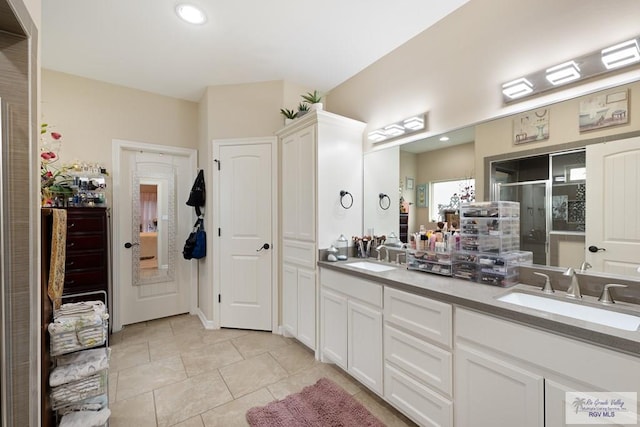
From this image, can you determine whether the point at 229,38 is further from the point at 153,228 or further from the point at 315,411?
the point at 315,411

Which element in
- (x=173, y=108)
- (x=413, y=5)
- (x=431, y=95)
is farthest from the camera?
(x=173, y=108)

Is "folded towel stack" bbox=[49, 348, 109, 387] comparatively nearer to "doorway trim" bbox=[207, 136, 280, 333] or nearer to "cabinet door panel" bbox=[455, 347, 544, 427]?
"doorway trim" bbox=[207, 136, 280, 333]

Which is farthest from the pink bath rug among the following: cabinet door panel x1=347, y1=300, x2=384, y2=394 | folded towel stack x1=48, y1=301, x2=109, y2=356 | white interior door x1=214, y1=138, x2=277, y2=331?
white interior door x1=214, y1=138, x2=277, y2=331

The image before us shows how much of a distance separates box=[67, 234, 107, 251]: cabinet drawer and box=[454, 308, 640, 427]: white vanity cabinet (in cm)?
320

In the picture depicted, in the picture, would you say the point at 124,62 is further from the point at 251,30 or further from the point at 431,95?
the point at 431,95

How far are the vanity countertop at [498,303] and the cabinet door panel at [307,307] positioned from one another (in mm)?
489

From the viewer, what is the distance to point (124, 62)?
2748 millimetres

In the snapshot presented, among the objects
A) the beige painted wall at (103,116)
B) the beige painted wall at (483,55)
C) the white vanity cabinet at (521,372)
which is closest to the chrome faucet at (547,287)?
the white vanity cabinet at (521,372)

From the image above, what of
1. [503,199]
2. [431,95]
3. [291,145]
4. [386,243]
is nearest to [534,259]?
[503,199]

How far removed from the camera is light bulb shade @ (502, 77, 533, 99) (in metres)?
1.68

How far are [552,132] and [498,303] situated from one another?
1.08 m

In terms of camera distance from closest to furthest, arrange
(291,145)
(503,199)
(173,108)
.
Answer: (503,199)
(291,145)
(173,108)

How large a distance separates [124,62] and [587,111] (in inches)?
146

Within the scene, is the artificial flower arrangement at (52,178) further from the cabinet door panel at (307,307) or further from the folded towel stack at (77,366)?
the cabinet door panel at (307,307)
